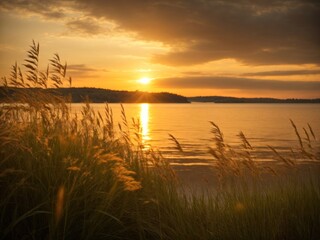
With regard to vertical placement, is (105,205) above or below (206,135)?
above

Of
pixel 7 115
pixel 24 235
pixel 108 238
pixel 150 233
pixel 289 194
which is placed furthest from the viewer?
pixel 7 115

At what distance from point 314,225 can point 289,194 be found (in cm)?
99

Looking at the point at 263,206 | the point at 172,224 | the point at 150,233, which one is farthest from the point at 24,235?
the point at 263,206

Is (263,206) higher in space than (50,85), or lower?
lower

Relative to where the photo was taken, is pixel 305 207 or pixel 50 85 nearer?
pixel 305 207

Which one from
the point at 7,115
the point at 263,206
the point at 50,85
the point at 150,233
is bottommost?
the point at 150,233

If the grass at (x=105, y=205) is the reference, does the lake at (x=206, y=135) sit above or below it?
below

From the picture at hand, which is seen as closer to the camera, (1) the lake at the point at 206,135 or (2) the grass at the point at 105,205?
(2) the grass at the point at 105,205

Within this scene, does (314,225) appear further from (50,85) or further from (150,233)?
(50,85)

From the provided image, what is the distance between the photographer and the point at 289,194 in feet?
19.9

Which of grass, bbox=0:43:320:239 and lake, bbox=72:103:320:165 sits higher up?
grass, bbox=0:43:320:239

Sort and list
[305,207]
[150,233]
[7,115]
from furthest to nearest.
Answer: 1. [7,115]
2. [305,207]
3. [150,233]

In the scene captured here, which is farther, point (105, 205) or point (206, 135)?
point (206, 135)

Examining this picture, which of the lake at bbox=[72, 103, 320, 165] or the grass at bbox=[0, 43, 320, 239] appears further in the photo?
the lake at bbox=[72, 103, 320, 165]
